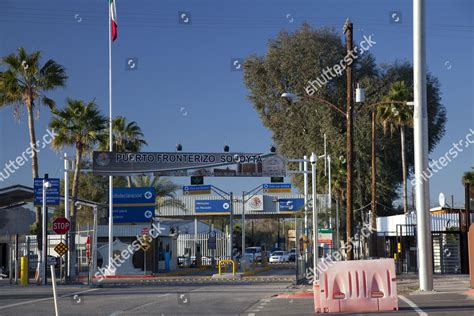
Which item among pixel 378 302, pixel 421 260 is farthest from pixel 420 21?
pixel 378 302

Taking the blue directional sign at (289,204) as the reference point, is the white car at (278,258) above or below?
below

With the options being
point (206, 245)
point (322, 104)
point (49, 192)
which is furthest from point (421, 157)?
point (206, 245)

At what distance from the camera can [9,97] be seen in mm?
40594

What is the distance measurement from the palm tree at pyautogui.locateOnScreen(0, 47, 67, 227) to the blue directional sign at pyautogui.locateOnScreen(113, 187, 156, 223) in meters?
6.70

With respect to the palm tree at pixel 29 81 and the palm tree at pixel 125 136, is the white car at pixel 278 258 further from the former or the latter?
the palm tree at pixel 29 81

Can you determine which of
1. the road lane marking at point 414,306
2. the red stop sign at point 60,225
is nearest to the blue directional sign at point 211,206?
the red stop sign at point 60,225

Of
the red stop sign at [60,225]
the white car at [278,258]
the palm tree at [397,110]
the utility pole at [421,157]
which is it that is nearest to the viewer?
the utility pole at [421,157]

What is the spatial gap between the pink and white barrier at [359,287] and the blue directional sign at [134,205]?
29.8m

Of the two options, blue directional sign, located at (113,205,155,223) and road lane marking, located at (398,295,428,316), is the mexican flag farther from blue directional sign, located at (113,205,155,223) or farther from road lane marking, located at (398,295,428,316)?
road lane marking, located at (398,295,428,316)

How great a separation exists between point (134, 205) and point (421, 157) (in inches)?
1047

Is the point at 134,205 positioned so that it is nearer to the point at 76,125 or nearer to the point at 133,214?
the point at 133,214

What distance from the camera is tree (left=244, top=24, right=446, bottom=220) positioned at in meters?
57.1

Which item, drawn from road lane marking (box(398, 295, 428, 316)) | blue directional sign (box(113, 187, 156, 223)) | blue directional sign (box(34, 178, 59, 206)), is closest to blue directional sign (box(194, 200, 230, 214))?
blue directional sign (box(113, 187, 156, 223))

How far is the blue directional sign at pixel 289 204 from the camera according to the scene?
59.1 meters
